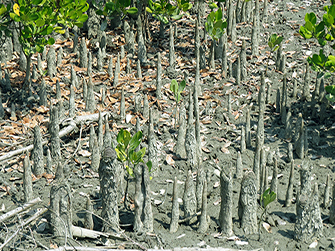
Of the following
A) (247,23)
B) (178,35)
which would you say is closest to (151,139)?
(178,35)

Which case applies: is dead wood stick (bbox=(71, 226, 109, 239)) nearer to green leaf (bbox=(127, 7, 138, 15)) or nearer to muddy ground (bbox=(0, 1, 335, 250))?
muddy ground (bbox=(0, 1, 335, 250))

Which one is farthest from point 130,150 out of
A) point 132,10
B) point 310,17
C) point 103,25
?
point 103,25

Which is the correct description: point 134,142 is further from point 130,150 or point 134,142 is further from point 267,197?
point 267,197

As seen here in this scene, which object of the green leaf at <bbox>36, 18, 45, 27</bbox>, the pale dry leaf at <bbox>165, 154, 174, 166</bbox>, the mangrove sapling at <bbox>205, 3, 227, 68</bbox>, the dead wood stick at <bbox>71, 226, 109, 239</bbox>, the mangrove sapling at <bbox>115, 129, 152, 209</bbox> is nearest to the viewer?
the dead wood stick at <bbox>71, 226, 109, 239</bbox>

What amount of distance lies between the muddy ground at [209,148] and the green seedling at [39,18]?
0.76 m

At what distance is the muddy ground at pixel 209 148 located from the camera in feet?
12.9

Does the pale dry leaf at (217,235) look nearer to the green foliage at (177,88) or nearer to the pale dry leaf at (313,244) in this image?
the pale dry leaf at (313,244)

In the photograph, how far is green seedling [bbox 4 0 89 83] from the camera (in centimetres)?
485

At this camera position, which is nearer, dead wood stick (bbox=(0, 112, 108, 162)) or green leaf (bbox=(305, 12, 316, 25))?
dead wood stick (bbox=(0, 112, 108, 162))

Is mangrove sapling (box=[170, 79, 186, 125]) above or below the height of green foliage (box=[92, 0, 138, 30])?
below

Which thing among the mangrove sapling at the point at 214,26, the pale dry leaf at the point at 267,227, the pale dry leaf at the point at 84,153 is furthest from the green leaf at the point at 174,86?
the pale dry leaf at the point at 267,227

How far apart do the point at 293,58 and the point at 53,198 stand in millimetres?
4077

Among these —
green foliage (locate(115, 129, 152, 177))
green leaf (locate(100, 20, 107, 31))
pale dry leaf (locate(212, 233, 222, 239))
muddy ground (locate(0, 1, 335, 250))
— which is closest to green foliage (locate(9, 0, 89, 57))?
muddy ground (locate(0, 1, 335, 250))

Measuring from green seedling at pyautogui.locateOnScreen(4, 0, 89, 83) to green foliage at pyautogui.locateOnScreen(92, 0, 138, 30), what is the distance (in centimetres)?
84
